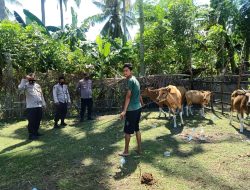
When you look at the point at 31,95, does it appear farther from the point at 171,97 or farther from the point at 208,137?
the point at 208,137

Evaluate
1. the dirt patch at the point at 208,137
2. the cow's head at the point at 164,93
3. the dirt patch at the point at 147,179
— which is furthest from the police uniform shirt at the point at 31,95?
the dirt patch at the point at 147,179

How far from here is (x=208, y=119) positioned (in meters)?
11.1

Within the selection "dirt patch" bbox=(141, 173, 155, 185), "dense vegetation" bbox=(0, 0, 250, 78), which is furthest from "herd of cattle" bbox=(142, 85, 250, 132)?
"dirt patch" bbox=(141, 173, 155, 185)

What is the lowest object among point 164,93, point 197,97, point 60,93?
point 197,97

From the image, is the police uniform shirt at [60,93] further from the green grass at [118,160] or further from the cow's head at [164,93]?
the cow's head at [164,93]

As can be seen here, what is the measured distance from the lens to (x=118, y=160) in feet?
21.7

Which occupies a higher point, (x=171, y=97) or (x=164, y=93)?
(x=164, y=93)

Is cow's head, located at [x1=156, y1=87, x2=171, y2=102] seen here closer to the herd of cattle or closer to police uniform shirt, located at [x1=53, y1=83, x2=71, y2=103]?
the herd of cattle

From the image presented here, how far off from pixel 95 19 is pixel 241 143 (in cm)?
2744

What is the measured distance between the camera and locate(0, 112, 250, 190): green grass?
5512mm

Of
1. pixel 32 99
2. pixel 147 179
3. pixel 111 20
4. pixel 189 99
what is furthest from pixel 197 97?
pixel 111 20

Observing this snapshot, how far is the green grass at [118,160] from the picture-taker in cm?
551

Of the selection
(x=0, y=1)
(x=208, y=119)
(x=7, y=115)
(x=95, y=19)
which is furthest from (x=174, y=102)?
(x=95, y=19)

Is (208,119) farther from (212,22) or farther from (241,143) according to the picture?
(212,22)
